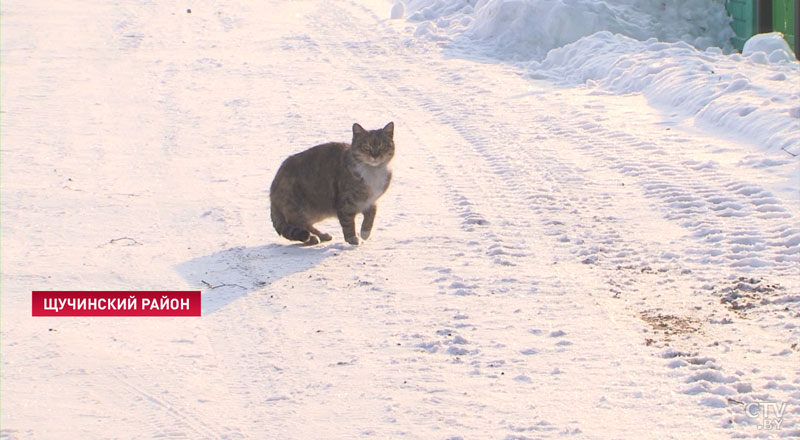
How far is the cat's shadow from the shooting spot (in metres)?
7.05

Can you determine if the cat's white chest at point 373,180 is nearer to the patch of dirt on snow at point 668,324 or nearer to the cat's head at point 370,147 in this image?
the cat's head at point 370,147

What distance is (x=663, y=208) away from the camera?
8.29m

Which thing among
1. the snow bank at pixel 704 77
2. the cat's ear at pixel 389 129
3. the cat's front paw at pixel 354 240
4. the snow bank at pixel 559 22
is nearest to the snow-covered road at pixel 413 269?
the cat's front paw at pixel 354 240

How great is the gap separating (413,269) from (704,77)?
594 cm

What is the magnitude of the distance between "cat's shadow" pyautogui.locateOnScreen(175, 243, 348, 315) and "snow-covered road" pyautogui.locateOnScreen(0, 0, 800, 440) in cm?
3

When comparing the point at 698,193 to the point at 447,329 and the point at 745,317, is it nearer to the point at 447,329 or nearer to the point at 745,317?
the point at 745,317

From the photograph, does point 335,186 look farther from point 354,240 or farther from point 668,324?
point 668,324

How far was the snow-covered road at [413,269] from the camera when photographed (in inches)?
206

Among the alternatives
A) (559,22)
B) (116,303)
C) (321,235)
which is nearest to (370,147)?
(321,235)

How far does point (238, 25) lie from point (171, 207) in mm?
9620

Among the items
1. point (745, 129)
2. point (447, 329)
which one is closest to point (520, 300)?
point (447, 329)

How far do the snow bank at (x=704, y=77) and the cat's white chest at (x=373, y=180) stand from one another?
353 cm

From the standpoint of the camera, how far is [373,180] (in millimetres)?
8133

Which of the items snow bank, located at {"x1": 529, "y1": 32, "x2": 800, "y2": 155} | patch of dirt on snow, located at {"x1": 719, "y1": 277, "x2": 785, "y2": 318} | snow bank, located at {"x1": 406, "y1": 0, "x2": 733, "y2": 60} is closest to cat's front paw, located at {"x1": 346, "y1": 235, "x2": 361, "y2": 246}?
patch of dirt on snow, located at {"x1": 719, "y1": 277, "x2": 785, "y2": 318}
